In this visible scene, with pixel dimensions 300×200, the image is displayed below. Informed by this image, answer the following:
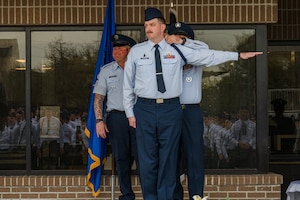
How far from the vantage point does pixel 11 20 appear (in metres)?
6.67

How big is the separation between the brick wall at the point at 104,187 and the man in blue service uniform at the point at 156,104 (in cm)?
146

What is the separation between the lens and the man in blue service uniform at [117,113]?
19.9 ft

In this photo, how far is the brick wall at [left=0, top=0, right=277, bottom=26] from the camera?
6602 mm

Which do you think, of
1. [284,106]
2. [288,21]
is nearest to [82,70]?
[288,21]

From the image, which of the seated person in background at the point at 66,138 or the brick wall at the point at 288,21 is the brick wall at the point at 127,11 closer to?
the seated person in background at the point at 66,138

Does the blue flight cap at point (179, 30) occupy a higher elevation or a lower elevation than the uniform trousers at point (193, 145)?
higher

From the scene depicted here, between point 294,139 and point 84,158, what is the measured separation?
4.79 metres

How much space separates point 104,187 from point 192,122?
166 cm

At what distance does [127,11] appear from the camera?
664 cm

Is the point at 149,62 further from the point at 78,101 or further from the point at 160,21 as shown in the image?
the point at 78,101

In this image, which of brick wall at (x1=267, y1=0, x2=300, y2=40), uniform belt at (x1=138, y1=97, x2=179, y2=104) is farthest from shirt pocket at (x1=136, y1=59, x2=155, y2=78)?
brick wall at (x1=267, y1=0, x2=300, y2=40)

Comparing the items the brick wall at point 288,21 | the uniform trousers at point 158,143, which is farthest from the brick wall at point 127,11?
the brick wall at point 288,21

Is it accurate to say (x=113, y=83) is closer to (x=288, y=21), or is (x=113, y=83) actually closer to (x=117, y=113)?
(x=117, y=113)

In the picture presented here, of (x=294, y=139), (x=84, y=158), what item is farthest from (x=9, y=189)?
(x=294, y=139)
